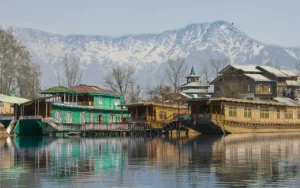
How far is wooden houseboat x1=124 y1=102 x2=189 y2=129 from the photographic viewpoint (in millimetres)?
73562

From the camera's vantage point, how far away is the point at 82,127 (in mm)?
70125

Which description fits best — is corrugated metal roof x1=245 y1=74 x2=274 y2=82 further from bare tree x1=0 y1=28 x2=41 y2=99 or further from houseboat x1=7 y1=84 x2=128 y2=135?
bare tree x1=0 y1=28 x2=41 y2=99

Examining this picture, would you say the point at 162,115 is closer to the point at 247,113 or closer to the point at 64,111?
the point at 247,113

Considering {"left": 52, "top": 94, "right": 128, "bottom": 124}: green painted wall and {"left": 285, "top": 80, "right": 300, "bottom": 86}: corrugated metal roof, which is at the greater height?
{"left": 285, "top": 80, "right": 300, "bottom": 86}: corrugated metal roof

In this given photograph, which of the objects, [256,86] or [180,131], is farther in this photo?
[256,86]

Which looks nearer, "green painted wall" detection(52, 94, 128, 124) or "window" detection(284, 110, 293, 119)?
"green painted wall" detection(52, 94, 128, 124)

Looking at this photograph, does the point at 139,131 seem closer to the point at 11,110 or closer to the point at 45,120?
the point at 45,120

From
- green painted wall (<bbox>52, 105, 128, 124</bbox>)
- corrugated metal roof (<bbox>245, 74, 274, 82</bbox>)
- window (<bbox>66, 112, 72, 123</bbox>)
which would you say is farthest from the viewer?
corrugated metal roof (<bbox>245, 74, 274, 82</bbox>)

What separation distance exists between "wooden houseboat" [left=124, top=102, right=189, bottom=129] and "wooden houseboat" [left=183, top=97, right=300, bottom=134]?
10.5ft

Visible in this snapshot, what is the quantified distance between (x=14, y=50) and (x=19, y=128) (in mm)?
26279

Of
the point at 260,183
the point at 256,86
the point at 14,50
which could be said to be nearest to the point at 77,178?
the point at 260,183

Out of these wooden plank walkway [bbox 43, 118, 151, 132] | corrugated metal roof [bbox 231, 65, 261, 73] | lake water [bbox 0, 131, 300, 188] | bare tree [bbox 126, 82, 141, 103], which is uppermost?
corrugated metal roof [bbox 231, 65, 261, 73]

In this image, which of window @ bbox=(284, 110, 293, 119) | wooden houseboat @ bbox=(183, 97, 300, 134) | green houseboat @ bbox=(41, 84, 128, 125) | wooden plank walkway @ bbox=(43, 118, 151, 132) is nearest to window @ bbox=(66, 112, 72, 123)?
green houseboat @ bbox=(41, 84, 128, 125)

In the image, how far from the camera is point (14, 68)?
9525 cm
